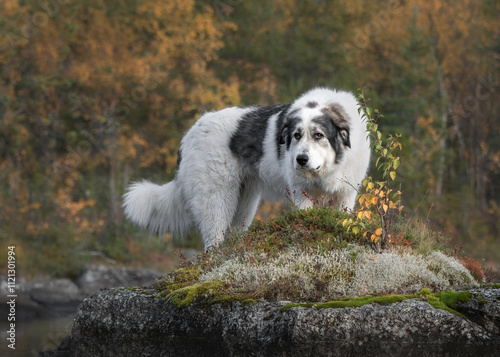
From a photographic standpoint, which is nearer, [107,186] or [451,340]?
[451,340]

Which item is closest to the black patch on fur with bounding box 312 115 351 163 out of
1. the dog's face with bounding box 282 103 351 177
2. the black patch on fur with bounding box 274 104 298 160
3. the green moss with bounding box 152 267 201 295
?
the dog's face with bounding box 282 103 351 177

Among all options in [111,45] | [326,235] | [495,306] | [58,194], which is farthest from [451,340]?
[111,45]

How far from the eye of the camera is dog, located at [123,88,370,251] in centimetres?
604

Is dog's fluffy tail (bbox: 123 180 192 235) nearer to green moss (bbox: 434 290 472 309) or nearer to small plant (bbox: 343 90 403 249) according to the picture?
small plant (bbox: 343 90 403 249)

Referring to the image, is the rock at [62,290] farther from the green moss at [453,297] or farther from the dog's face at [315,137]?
the green moss at [453,297]

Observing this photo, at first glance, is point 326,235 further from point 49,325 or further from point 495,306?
point 49,325

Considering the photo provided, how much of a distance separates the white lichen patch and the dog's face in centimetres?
98

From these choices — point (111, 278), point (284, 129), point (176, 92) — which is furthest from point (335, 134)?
point (176, 92)

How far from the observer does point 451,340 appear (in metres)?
4.20

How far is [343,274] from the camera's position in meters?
4.93

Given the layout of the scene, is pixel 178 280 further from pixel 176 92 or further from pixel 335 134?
pixel 176 92

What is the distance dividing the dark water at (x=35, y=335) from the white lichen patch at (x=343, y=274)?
4044 mm

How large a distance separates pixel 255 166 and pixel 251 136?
0.36 meters

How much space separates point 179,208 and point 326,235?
2.48 meters
